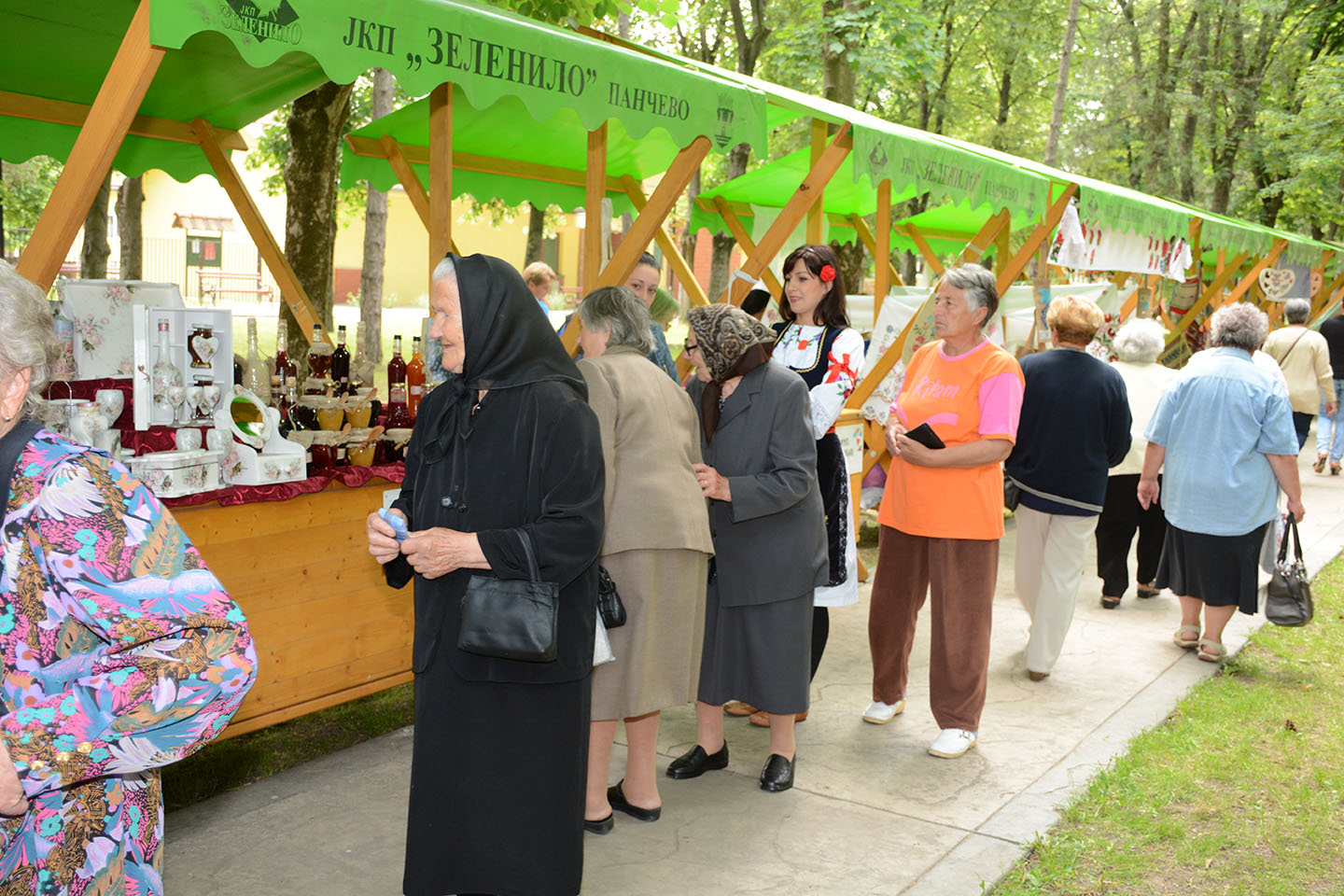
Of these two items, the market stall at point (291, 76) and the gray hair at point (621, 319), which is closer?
the market stall at point (291, 76)

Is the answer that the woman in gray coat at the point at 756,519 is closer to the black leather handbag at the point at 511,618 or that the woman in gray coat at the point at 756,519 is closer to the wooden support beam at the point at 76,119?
the black leather handbag at the point at 511,618

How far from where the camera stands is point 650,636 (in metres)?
3.76

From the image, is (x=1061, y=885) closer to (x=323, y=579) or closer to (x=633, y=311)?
(x=633, y=311)

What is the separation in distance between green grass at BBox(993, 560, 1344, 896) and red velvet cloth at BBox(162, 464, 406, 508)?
2.70 meters

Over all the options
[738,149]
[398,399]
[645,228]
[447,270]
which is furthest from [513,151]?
[738,149]

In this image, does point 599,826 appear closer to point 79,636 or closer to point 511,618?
point 511,618

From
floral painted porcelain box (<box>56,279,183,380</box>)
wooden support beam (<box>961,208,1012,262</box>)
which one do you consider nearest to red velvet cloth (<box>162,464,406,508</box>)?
floral painted porcelain box (<box>56,279,183,380</box>)

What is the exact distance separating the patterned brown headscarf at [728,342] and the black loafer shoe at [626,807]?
55.3 inches

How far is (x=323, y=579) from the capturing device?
4414 millimetres

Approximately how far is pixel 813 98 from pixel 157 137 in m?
3.88

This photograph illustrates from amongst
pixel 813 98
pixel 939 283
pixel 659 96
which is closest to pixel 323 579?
pixel 659 96

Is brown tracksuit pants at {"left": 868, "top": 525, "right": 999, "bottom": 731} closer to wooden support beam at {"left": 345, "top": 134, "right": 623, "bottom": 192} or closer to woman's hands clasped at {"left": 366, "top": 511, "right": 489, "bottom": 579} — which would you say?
woman's hands clasped at {"left": 366, "top": 511, "right": 489, "bottom": 579}

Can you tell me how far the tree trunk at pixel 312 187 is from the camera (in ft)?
30.5

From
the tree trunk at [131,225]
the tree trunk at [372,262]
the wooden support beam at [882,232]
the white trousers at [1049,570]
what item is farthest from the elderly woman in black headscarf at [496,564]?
the tree trunk at [131,225]
